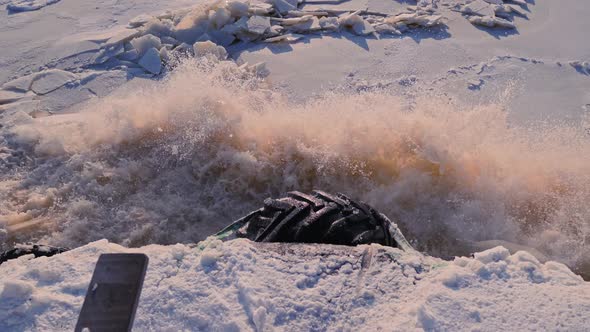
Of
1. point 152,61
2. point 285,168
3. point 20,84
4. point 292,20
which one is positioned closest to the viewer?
point 285,168

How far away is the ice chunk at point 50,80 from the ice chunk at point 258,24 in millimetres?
1835

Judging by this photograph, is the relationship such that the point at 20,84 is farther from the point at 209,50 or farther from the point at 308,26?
the point at 308,26

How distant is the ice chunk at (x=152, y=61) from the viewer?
5.00 meters

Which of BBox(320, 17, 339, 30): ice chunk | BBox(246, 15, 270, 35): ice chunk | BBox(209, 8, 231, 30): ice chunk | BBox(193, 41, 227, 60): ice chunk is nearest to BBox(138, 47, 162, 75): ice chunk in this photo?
BBox(193, 41, 227, 60): ice chunk

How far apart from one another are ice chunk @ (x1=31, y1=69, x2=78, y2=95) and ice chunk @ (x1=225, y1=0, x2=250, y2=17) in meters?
1.80

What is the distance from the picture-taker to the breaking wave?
3.42 meters

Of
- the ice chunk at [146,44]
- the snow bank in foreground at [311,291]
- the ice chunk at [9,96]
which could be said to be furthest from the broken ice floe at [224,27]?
the snow bank in foreground at [311,291]

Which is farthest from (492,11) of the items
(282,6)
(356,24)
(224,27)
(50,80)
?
(50,80)

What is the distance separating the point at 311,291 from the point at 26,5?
6051 millimetres

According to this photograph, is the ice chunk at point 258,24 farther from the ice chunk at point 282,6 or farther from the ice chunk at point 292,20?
the ice chunk at point 282,6

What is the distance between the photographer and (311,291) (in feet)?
6.37

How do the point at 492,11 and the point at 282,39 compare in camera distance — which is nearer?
the point at 282,39

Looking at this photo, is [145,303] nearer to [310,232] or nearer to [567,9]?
[310,232]

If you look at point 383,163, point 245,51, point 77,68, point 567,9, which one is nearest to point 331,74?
point 245,51
